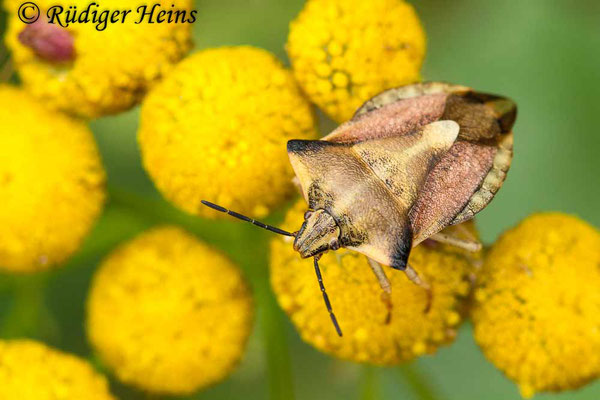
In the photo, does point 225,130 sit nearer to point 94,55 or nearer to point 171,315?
point 94,55

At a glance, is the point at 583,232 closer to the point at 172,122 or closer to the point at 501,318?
the point at 501,318

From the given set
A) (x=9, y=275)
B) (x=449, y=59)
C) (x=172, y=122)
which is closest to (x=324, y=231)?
(x=172, y=122)

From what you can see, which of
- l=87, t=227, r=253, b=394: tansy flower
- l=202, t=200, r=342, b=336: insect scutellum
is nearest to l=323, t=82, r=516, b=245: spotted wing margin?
l=202, t=200, r=342, b=336: insect scutellum

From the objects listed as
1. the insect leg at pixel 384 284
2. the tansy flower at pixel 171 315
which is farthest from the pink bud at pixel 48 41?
the insect leg at pixel 384 284

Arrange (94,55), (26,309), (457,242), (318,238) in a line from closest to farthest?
(318,238), (457,242), (94,55), (26,309)

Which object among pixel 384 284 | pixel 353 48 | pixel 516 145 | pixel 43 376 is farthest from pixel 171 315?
pixel 516 145

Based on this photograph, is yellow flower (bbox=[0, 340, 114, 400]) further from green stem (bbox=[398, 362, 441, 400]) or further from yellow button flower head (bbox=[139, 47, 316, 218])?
green stem (bbox=[398, 362, 441, 400])
